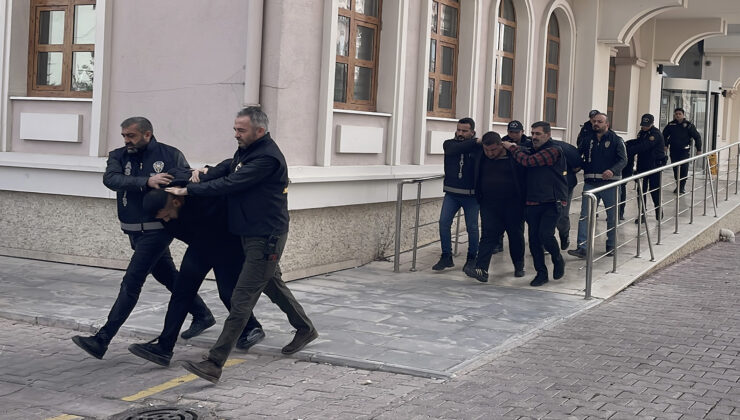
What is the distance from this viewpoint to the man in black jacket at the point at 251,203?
21.9 ft

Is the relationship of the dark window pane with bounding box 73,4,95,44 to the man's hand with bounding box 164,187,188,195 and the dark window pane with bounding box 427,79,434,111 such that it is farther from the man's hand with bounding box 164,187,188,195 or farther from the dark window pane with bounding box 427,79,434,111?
the man's hand with bounding box 164,187,188,195

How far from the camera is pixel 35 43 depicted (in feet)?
39.2

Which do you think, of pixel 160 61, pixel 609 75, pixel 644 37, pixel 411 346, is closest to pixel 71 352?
pixel 411 346

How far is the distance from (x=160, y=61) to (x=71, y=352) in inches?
171

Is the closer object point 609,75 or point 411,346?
point 411,346

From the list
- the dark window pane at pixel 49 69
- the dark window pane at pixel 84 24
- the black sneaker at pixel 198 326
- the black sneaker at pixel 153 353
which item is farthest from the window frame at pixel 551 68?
the black sneaker at pixel 153 353

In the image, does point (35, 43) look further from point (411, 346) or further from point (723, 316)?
point (723, 316)

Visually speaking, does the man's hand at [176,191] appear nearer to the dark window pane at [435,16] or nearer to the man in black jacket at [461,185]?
the man in black jacket at [461,185]

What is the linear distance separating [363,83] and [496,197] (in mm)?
2564

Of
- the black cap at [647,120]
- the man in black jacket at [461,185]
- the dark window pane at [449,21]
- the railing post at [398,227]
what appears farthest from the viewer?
the black cap at [647,120]

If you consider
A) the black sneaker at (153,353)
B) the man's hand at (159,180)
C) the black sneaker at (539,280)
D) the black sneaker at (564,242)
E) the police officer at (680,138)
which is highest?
the police officer at (680,138)

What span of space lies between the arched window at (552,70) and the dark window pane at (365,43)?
603 cm

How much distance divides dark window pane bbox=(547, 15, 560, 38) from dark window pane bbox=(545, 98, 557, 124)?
3.96 feet

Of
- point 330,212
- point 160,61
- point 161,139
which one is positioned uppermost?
point 160,61
